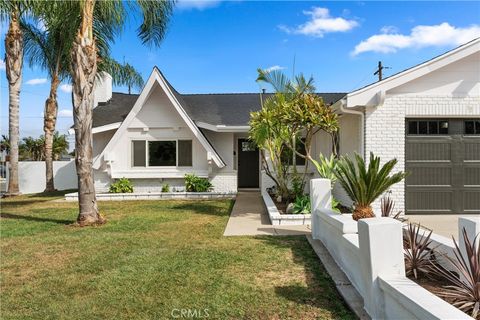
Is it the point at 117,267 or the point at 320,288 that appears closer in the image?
the point at 320,288

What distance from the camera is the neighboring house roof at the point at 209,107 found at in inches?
647

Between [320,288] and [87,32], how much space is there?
328 inches

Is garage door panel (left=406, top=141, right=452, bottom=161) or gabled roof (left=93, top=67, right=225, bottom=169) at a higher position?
gabled roof (left=93, top=67, right=225, bottom=169)

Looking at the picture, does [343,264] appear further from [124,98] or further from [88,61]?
[124,98]

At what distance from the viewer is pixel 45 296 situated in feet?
15.3

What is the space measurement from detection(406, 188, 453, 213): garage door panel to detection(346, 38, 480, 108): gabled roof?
Answer: 2789mm

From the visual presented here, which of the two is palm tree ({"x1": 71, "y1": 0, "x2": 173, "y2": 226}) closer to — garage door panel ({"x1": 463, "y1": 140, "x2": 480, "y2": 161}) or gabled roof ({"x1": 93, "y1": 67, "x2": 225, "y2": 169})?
gabled roof ({"x1": 93, "y1": 67, "x2": 225, "y2": 169})

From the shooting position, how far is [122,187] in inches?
598

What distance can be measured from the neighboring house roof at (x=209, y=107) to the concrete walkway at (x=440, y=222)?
788 cm

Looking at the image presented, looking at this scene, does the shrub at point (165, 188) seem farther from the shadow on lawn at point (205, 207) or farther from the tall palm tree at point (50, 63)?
the tall palm tree at point (50, 63)

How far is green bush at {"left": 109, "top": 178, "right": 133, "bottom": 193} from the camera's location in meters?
15.2

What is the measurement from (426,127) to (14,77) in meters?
17.1

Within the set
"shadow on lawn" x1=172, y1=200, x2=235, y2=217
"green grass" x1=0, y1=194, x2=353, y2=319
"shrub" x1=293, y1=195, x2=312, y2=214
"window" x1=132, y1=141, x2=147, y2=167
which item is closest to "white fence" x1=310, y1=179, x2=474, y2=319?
"green grass" x1=0, y1=194, x2=353, y2=319

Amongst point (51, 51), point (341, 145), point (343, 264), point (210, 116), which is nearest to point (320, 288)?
point (343, 264)
